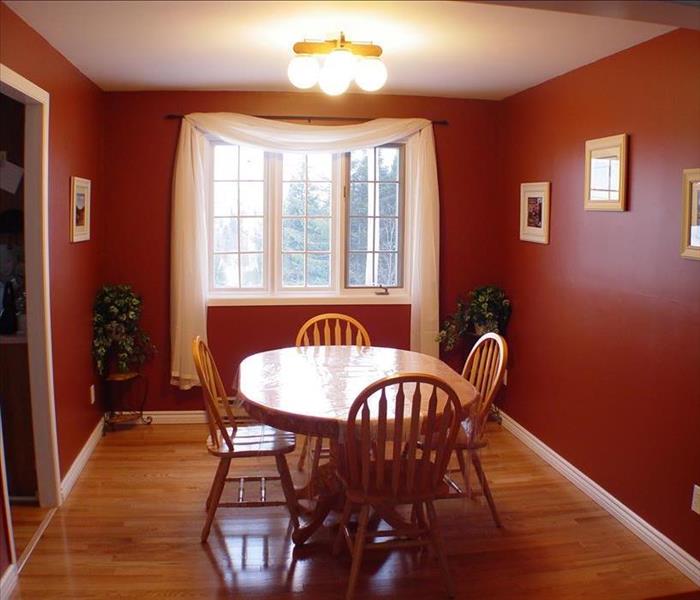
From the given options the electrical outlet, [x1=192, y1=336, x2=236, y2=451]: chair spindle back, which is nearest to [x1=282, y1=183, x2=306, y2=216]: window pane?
[x1=192, y1=336, x2=236, y2=451]: chair spindle back

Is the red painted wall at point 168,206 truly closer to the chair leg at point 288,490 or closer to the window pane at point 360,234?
the window pane at point 360,234

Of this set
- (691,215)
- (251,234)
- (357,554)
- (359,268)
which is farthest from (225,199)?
(691,215)

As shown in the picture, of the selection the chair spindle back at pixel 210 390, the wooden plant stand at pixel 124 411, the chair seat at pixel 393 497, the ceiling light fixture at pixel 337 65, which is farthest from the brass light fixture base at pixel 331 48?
the wooden plant stand at pixel 124 411

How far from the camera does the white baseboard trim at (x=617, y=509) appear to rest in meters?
3.11

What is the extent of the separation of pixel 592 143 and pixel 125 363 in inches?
123

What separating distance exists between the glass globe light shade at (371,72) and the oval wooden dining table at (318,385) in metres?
1.31

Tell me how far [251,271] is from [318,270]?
0.47 meters

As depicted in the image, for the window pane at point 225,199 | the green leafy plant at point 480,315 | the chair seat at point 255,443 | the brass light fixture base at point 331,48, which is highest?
Answer: the brass light fixture base at point 331,48

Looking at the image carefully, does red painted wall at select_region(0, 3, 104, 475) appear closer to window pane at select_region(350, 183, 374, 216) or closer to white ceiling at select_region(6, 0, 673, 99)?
white ceiling at select_region(6, 0, 673, 99)

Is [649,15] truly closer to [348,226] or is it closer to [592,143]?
[592,143]

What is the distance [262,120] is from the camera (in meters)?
4.87

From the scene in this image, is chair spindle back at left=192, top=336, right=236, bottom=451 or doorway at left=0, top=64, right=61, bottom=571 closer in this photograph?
chair spindle back at left=192, top=336, right=236, bottom=451

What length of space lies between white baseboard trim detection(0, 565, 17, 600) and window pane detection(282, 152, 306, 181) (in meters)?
3.05

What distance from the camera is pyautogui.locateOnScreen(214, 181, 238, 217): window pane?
510cm
